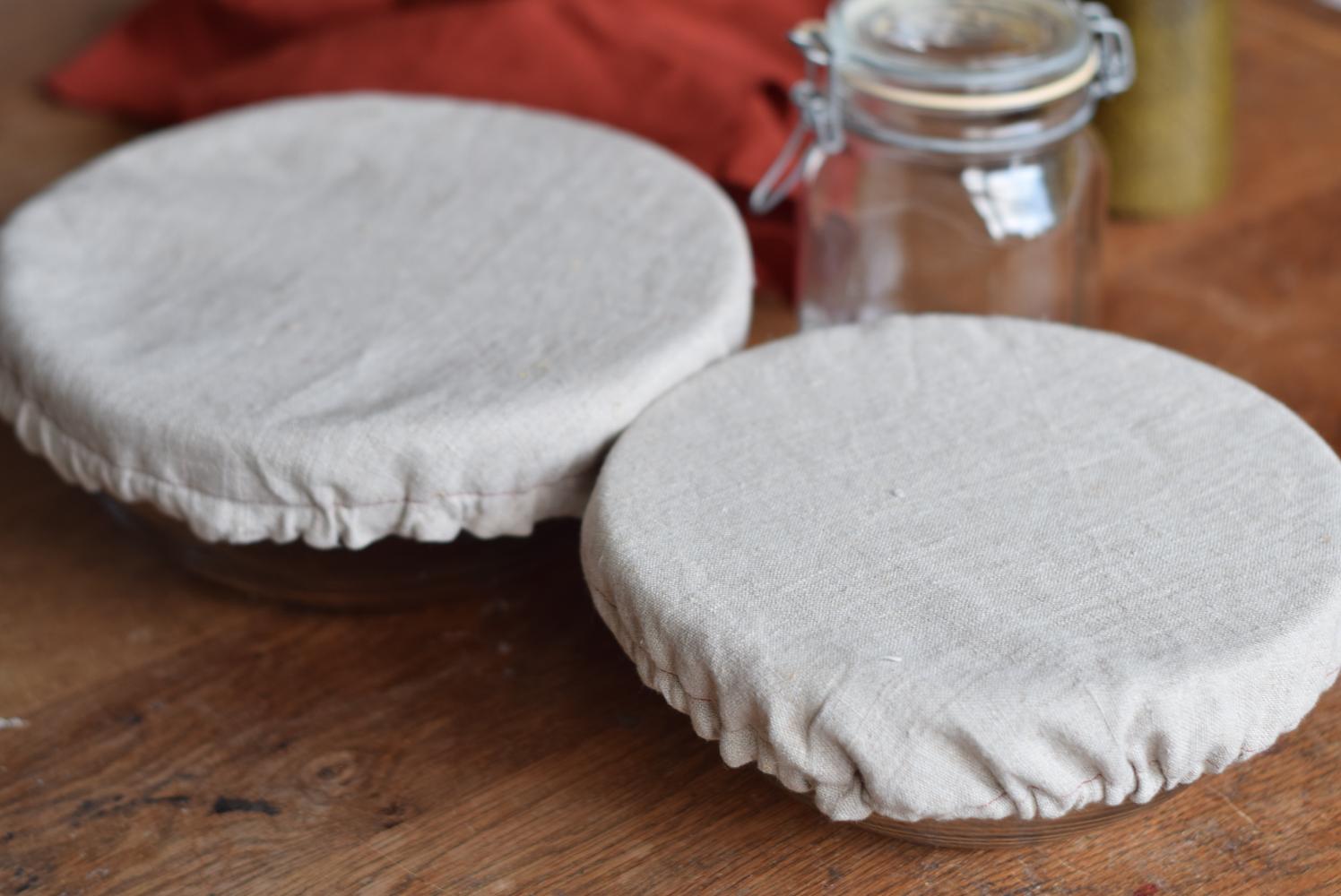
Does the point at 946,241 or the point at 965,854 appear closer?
the point at 965,854

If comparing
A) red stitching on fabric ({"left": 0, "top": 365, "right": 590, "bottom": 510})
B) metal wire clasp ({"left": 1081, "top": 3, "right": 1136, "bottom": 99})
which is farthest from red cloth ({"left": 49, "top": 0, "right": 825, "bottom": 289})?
red stitching on fabric ({"left": 0, "top": 365, "right": 590, "bottom": 510})

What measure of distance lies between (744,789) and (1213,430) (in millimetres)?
171

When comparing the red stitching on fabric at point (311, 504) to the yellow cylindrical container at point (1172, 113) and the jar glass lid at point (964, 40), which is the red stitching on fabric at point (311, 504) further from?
the yellow cylindrical container at point (1172, 113)

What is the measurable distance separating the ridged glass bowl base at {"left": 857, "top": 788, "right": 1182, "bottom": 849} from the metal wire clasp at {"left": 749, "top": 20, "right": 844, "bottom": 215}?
0.28 metres

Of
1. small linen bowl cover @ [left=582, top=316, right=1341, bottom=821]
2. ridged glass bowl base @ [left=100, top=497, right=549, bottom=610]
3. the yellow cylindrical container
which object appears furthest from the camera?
the yellow cylindrical container

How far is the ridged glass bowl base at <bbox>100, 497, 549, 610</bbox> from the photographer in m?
0.49

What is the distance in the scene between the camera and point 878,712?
345mm

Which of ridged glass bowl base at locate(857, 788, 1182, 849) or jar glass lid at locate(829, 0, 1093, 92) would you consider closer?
ridged glass bowl base at locate(857, 788, 1182, 849)

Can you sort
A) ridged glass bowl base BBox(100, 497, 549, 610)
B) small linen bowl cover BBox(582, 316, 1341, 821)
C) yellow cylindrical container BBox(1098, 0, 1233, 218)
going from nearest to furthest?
small linen bowl cover BBox(582, 316, 1341, 821), ridged glass bowl base BBox(100, 497, 549, 610), yellow cylindrical container BBox(1098, 0, 1233, 218)

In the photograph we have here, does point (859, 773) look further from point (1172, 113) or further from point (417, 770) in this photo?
point (1172, 113)

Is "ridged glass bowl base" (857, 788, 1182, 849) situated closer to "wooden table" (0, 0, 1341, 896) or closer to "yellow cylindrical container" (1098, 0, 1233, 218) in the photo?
"wooden table" (0, 0, 1341, 896)

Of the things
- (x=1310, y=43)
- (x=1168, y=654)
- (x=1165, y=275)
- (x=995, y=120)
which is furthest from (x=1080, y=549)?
(x=1310, y=43)

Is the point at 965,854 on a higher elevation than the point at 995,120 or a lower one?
lower

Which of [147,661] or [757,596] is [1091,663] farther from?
[147,661]
